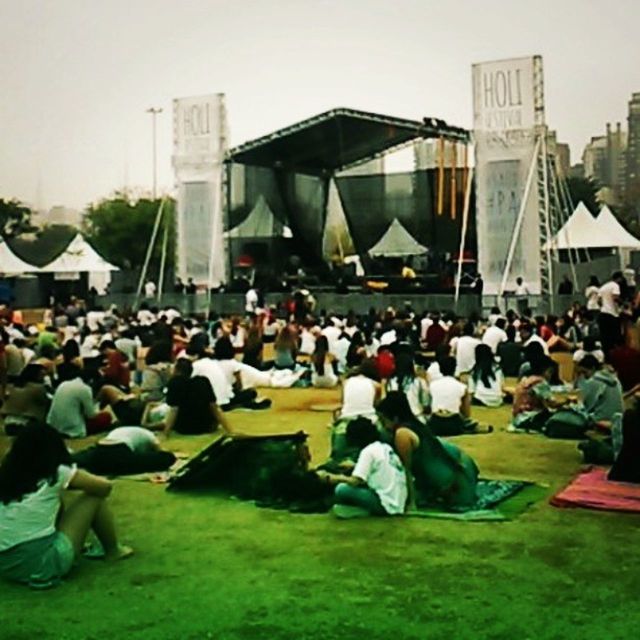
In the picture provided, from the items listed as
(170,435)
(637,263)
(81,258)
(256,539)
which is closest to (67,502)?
(256,539)

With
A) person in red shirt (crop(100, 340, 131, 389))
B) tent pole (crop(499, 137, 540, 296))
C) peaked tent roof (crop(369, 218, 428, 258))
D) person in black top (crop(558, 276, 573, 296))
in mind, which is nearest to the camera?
person in red shirt (crop(100, 340, 131, 389))

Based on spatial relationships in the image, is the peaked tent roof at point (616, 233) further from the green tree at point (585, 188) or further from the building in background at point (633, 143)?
the green tree at point (585, 188)

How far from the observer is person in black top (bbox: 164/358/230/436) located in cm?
880

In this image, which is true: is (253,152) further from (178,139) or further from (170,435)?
(170,435)

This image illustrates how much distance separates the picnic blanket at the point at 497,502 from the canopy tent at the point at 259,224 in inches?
779

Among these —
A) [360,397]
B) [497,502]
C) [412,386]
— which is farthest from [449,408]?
[497,502]

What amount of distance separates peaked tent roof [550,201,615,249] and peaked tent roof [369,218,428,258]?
14.5ft

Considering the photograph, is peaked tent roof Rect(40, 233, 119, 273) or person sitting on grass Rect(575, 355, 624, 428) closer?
person sitting on grass Rect(575, 355, 624, 428)

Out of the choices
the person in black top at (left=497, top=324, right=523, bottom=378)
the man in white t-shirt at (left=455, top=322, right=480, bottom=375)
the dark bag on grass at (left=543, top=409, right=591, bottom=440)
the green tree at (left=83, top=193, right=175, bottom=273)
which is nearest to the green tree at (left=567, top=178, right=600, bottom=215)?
the green tree at (left=83, top=193, right=175, bottom=273)

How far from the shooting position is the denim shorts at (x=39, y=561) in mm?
4676

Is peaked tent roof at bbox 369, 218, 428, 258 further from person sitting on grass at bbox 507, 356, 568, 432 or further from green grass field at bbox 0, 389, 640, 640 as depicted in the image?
green grass field at bbox 0, 389, 640, 640

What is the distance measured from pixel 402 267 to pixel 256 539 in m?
21.9

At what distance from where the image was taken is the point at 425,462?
241 inches

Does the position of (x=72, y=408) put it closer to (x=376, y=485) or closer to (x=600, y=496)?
(x=376, y=485)
